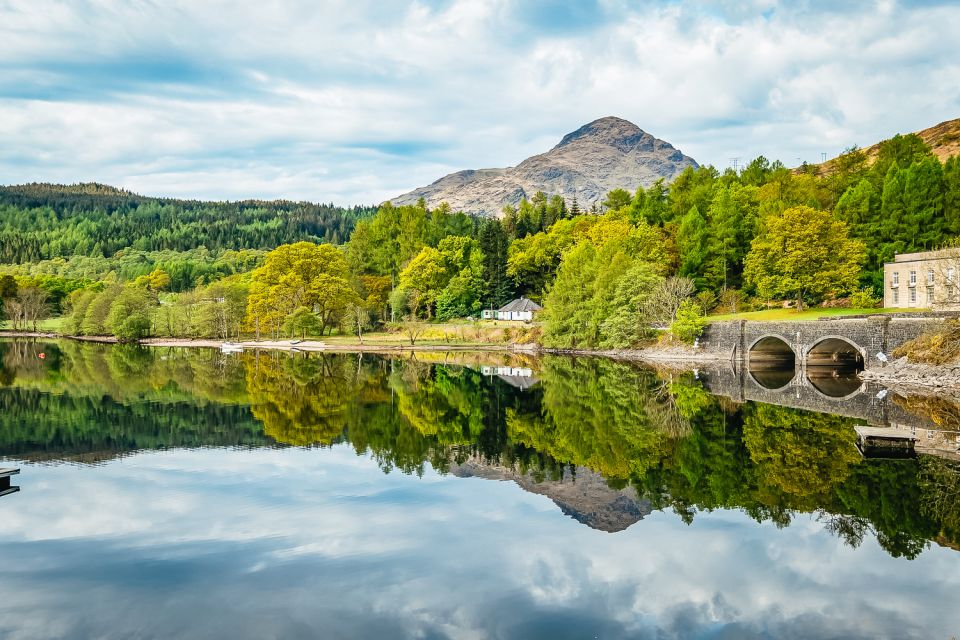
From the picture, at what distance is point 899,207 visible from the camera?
65625 mm

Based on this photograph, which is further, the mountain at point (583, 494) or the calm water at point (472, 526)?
the mountain at point (583, 494)

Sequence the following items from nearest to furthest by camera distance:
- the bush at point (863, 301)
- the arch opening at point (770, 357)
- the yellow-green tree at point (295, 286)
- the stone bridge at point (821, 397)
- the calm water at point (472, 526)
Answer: the calm water at point (472, 526) < the stone bridge at point (821, 397) < the arch opening at point (770, 357) < the bush at point (863, 301) < the yellow-green tree at point (295, 286)

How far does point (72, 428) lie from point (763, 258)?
194ft

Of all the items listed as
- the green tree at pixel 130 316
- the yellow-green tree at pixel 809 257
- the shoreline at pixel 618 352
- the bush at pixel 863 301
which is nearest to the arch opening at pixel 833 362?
the shoreline at pixel 618 352

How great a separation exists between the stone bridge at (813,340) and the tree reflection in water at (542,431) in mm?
9323

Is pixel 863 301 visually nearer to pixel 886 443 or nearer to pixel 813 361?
pixel 813 361

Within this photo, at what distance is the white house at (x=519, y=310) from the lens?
9269 centimetres

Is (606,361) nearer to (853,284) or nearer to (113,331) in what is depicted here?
(853,284)

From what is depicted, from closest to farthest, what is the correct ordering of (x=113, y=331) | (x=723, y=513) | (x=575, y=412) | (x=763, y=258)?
(x=723, y=513) → (x=575, y=412) → (x=763, y=258) → (x=113, y=331)

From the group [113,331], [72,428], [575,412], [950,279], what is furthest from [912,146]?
[113,331]

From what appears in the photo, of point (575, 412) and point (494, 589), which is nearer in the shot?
point (494, 589)

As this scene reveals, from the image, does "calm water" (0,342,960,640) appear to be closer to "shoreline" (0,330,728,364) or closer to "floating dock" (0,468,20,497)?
"floating dock" (0,468,20,497)

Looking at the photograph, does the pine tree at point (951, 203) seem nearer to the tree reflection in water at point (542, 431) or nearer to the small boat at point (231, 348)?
the tree reflection in water at point (542, 431)

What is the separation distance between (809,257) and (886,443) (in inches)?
1731
